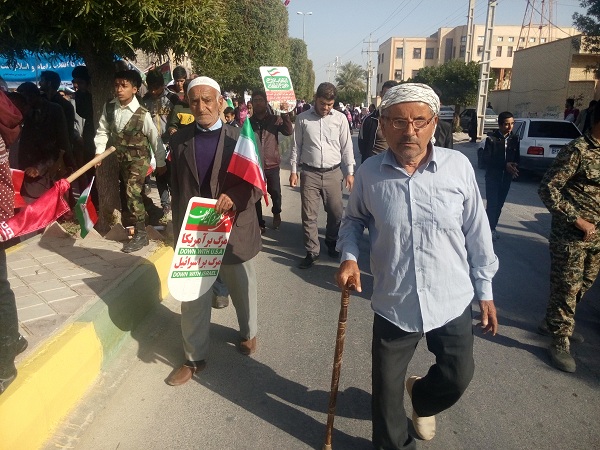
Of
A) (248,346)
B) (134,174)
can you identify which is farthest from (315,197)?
(248,346)

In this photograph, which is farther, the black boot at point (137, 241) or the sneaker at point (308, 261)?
the sneaker at point (308, 261)

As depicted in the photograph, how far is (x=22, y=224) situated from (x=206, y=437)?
1.58 m

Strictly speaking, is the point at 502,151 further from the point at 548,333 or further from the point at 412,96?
the point at 412,96

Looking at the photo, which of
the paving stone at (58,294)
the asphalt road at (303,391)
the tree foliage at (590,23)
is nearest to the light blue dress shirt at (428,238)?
the asphalt road at (303,391)

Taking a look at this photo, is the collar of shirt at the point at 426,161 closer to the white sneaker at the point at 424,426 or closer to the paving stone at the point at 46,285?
the white sneaker at the point at 424,426

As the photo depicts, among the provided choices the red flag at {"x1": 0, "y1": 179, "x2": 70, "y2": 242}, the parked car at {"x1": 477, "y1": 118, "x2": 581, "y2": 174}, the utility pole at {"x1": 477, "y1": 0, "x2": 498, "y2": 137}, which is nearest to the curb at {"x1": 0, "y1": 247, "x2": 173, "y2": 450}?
the red flag at {"x1": 0, "y1": 179, "x2": 70, "y2": 242}

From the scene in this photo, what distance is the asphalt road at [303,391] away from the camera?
8.94 ft

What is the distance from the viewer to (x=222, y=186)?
10.7 feet

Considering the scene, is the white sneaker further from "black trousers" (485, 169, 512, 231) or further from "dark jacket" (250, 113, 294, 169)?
"dark jacket" (250, 113, 294, 169)

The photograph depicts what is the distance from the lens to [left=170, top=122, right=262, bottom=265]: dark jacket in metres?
3.20

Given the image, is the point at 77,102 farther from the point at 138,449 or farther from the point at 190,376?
the point at 138,449

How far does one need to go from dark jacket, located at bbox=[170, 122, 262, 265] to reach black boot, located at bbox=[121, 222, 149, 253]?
1.84m

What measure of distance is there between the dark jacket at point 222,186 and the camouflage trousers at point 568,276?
2.17 m

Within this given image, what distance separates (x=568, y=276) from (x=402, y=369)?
1767 millimetres
